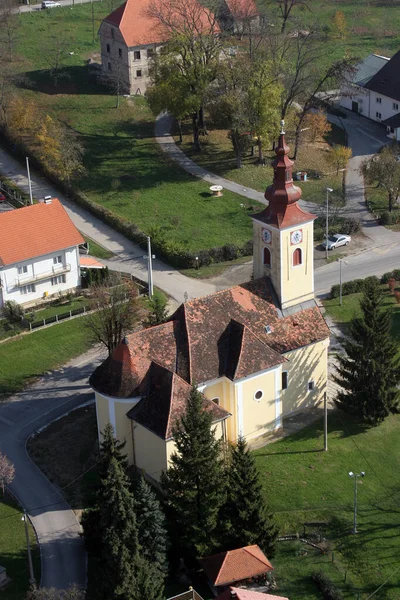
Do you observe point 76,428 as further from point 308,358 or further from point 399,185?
point 399,185

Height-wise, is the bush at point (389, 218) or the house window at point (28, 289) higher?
the bush at point (389, 218)

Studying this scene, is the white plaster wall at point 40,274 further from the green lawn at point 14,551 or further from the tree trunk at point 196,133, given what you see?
the tree trunk at point 196,133

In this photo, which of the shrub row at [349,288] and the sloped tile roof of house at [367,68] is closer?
the shrub row at [349,288]

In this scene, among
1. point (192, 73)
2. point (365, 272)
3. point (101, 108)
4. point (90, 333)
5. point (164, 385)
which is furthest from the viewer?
point (101, 108)

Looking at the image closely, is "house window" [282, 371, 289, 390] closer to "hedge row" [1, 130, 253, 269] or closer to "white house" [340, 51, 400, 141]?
"hedge row" [1, 130, 253, 269]

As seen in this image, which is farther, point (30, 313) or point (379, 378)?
point (30, 313)

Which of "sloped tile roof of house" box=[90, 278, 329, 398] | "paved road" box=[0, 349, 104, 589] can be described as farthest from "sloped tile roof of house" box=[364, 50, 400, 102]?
"sloped tile roof of house" box=[90, 278, 329, 398]

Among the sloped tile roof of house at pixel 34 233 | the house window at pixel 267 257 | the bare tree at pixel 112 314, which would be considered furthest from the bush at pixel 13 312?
the house window at pixel 267 257

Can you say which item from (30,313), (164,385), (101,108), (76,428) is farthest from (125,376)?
(101,108)
